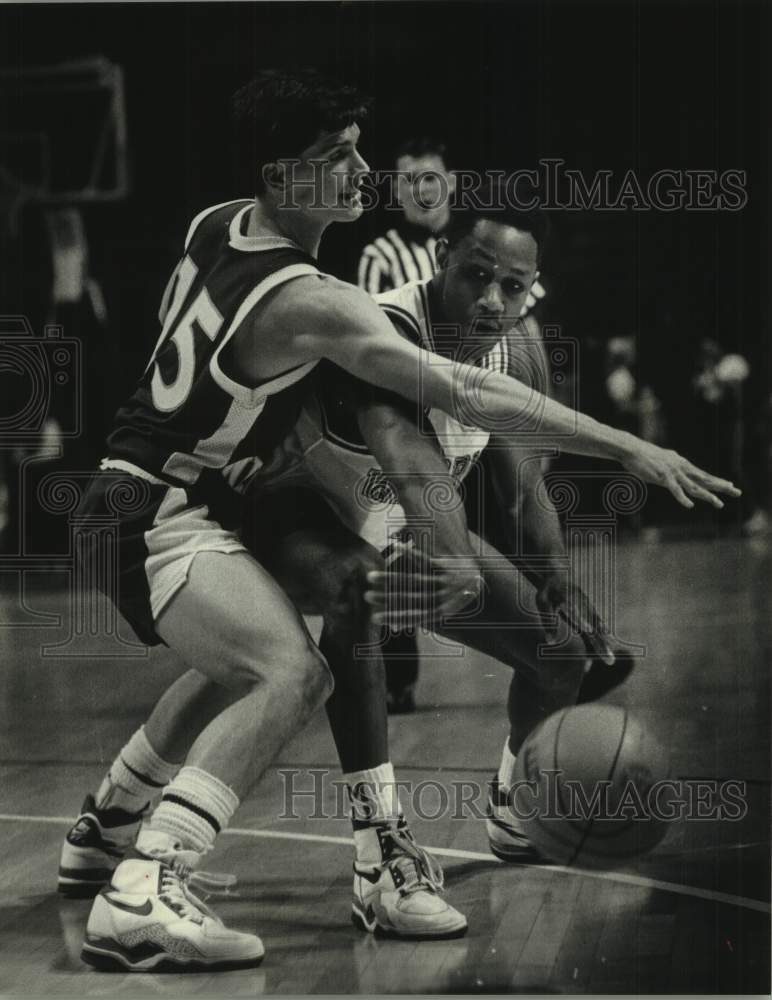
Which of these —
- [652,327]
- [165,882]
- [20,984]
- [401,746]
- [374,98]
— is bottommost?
[20,984]

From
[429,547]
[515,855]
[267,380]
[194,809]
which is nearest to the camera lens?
[194,809]

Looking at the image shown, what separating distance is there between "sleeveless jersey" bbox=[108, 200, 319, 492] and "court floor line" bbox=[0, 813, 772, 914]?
972mm

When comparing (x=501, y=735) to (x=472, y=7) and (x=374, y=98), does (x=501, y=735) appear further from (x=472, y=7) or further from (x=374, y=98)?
(x=472, y=7)

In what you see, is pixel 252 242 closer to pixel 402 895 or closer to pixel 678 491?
pixel 678 491

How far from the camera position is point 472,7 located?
3.80m

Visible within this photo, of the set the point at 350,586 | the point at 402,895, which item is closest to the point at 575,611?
the point at 350,586

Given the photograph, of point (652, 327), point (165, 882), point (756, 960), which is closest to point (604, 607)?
point (652, 327)

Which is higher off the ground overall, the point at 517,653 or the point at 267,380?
the point at 267,380

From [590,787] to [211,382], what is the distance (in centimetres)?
145

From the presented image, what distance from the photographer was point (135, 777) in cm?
377

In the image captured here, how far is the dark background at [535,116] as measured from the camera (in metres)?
3.76

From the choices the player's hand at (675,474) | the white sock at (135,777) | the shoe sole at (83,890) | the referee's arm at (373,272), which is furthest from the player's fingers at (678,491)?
the shoe sole at (83,890)

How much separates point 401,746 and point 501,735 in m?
0.28

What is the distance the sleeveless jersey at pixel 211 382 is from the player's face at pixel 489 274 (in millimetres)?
383
